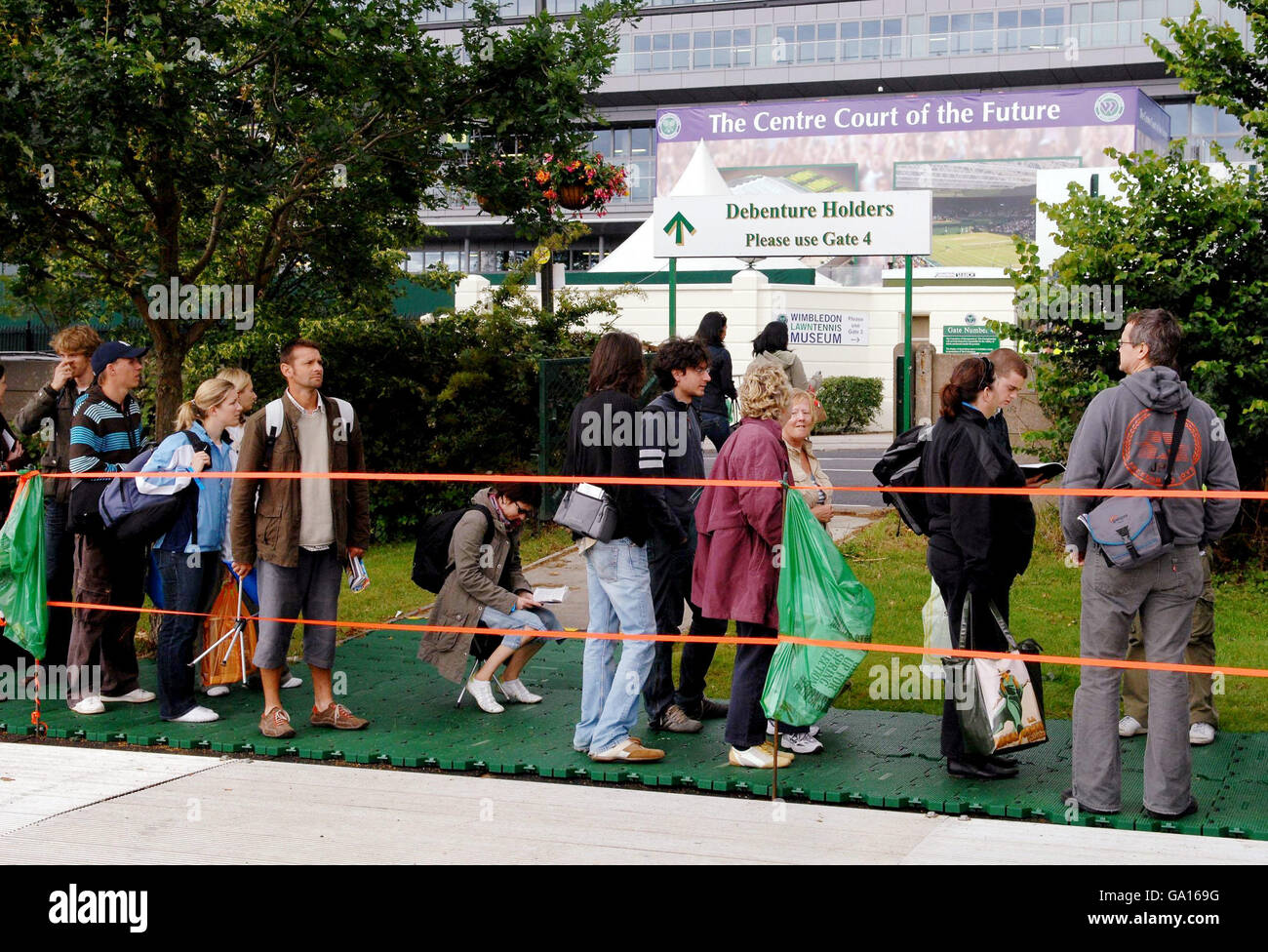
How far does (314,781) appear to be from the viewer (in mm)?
6113

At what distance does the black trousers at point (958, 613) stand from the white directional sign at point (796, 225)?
283 inches

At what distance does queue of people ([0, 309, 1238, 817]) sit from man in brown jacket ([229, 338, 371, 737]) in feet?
0.04

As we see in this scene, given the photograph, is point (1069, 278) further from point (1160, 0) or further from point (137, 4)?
point (1160, 0)

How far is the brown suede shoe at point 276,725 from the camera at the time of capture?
680 cm

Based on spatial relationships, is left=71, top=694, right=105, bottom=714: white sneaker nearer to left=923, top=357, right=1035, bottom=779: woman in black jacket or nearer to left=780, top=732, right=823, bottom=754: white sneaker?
left=780, top=732, right=823, bottom=754: white sneaker

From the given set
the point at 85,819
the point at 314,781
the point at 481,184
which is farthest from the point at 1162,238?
the point at 85,819

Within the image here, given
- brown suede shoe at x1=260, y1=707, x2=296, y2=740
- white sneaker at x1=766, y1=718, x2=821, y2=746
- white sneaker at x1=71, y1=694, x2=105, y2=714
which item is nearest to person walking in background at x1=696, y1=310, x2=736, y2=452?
white sneaker at x1=766, y1=718, x2=821, y2=746

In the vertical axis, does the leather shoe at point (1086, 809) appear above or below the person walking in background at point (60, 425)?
below

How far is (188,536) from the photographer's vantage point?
7.28 m

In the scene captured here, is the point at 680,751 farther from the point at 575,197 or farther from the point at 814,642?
the point at 575,197

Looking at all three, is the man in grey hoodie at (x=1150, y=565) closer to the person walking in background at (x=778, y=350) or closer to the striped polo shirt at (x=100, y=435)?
the person walking in background at (x=778, y=350)

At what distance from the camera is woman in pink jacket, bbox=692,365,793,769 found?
239 inches

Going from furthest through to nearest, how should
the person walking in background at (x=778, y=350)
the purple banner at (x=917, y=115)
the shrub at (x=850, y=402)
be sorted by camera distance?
1. the purple banner at (x=917, y=115)
2. the shrub at (x=850, y=402)
3. the person walking in background at (x=778, y=350)

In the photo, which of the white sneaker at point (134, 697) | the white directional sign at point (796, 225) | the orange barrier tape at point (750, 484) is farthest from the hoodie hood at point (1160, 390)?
the white directional sign at point (796, 225)
